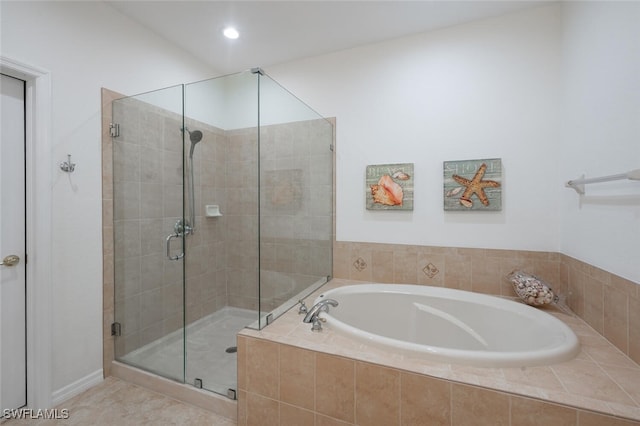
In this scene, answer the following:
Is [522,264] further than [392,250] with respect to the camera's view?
No

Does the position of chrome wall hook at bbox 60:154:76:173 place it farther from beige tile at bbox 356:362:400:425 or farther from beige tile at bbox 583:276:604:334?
beige tile at bbox 583:276:604:334

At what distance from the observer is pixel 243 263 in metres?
1.80

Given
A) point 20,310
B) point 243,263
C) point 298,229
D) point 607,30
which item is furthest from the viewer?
point 298,229

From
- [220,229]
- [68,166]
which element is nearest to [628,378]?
[220,229]

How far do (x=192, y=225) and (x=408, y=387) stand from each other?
1620 mm

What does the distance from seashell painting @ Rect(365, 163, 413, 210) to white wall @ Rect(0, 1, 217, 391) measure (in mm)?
2030

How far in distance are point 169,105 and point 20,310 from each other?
153 cm

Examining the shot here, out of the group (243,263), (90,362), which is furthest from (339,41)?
(90,362)

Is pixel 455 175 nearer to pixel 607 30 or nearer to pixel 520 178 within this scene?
pixel 520 178

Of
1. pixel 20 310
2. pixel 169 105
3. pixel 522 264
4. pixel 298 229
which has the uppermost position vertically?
pixel 169 105

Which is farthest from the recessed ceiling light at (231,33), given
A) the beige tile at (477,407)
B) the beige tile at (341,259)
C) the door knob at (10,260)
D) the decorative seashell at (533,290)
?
the decorative seashell at (533,290)

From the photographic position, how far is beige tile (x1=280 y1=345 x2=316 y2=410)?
130cm

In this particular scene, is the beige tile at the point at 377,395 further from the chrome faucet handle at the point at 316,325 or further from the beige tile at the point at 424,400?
the chrome faucet handle at the point at 316,325

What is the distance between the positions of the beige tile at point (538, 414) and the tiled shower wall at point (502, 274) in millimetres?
565
